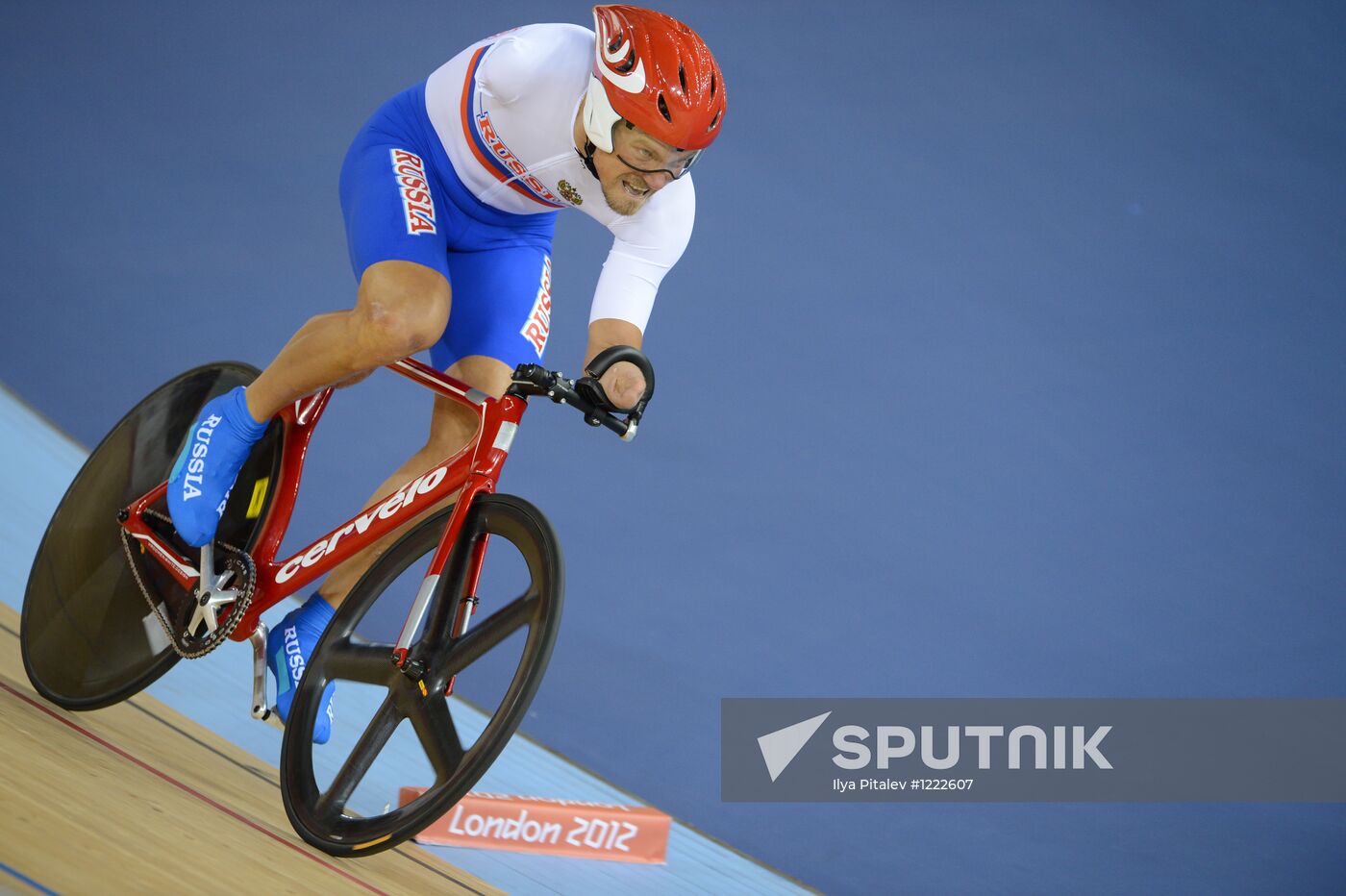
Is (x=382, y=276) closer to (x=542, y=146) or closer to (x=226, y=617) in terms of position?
(x=542, y=146)

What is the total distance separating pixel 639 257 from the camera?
6.95ft

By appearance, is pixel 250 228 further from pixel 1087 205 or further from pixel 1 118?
pixel 1087 205

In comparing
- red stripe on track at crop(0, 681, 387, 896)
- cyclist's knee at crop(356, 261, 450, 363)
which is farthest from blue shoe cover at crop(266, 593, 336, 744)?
cyclist's knee at crop(356, 261, 450, 363)

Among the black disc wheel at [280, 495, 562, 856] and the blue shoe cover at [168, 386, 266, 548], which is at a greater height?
the blue shoe cover at [168, 386, 266, 548]

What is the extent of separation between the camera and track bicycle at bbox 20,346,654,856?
1.76 metres

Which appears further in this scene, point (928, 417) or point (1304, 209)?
point (1304, 209)

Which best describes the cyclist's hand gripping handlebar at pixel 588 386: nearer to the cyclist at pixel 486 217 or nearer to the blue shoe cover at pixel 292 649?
the cyclist at pixel 486 217

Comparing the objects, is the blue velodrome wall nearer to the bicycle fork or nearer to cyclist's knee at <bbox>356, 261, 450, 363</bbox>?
the bicycle fork

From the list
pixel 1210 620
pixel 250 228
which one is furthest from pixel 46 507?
pixel 1210 620

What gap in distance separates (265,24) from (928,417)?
3.99 m

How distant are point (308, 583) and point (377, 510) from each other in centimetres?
21

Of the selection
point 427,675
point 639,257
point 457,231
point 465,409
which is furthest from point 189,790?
point 639,257

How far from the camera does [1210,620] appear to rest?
14.2ft

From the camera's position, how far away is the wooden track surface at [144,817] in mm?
1305
